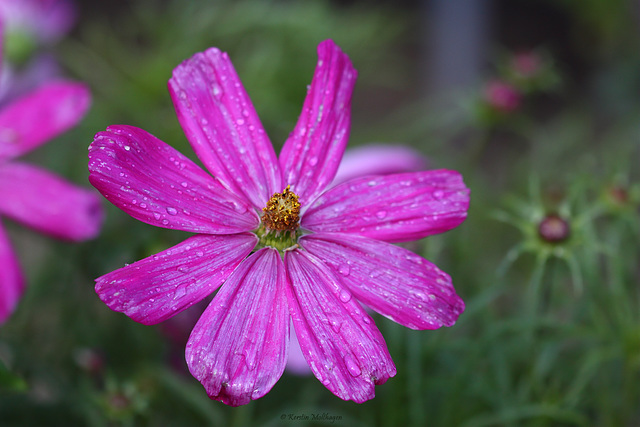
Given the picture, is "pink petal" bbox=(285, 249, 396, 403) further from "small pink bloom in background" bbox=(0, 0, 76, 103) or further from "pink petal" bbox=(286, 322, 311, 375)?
"small pink bloom in background" bbox=(0, 0, 76, 103)

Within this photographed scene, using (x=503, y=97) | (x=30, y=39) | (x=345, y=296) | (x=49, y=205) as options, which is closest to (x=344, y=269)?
(x=345, y=296)

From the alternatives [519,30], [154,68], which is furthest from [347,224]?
[519,30]

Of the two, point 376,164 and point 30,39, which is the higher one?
point 30,39

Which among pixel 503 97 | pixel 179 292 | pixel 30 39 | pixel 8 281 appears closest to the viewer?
pixel 179 292

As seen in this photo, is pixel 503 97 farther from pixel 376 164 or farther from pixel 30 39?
pixel 30 39

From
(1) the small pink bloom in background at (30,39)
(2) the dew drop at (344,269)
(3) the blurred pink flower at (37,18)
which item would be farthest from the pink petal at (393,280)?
(3) the blurred pink flower at (37,18)

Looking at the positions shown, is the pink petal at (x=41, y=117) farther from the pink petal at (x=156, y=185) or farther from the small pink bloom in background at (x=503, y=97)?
the small pink bloom in background at (x=503, y=97)

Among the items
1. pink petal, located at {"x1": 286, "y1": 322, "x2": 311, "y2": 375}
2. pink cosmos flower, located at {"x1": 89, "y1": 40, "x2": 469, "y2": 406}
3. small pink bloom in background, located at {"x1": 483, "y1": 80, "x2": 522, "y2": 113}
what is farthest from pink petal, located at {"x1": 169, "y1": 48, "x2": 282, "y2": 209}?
small pink bloom in background, located at {"x1": 483, "y1": 80, "x2": 522, "y2": 113}
